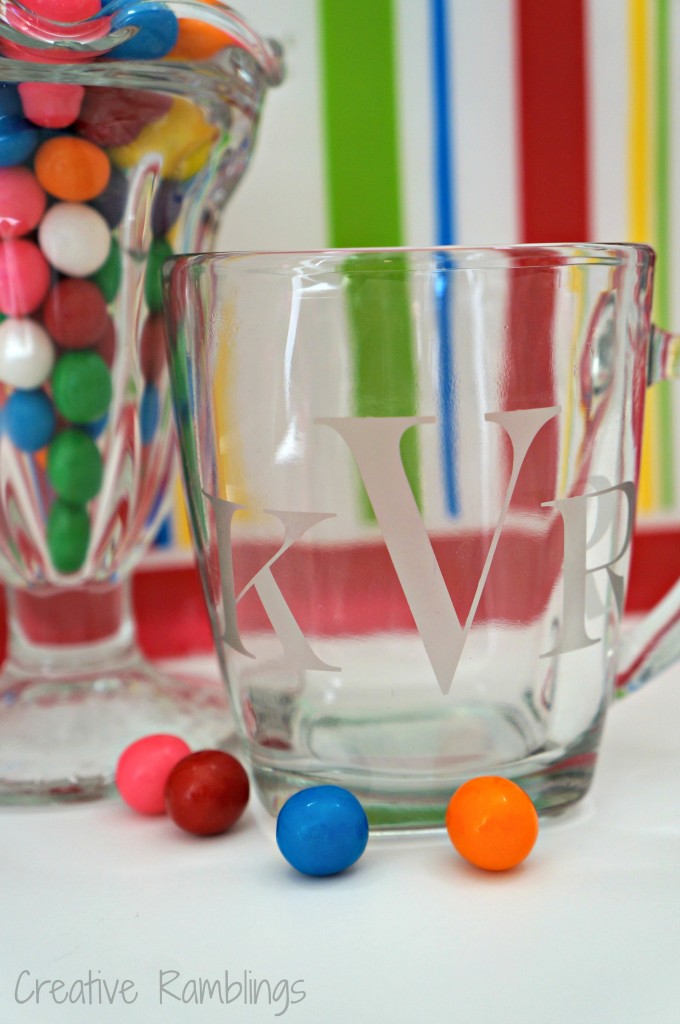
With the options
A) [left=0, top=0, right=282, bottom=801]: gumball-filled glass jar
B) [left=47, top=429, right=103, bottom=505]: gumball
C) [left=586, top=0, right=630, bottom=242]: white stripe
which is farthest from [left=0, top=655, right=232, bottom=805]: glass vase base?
[left=586, top=0, right=630, bottom=242]: white stripe

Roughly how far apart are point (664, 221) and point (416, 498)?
473 mm

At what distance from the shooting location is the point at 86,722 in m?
0.54

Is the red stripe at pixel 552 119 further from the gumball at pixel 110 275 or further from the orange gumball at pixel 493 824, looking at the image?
the orange gumball at pixel 493 824

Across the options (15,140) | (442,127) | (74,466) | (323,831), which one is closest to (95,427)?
(74,466)

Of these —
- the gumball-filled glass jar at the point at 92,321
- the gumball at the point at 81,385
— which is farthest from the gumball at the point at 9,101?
the gumball at the point at 81,385

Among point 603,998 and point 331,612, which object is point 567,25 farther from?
point 603,998

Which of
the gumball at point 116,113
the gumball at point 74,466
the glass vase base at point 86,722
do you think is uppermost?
the gumball at point 116,113

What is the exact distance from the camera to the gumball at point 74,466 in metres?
0.53

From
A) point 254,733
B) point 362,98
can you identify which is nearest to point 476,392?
point 254,733

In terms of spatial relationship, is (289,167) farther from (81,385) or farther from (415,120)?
(81,385)

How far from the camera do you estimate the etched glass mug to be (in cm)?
40

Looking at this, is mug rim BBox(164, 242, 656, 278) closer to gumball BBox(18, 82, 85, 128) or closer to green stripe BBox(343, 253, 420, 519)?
green stripe BBox(343, 253, 420, 519)

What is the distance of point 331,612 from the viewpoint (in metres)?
0.43

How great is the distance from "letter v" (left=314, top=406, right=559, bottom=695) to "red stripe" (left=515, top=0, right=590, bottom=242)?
395mm
